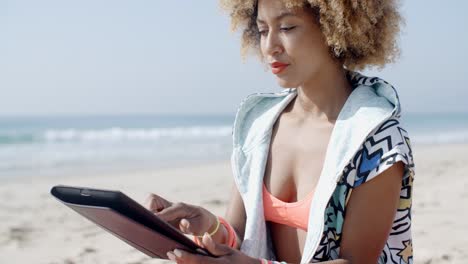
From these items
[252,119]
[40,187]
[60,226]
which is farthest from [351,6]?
[40,187]

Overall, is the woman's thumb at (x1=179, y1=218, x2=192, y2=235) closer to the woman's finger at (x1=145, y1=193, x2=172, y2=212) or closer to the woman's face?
the woman's finger at (x1=145, y1=193, x2=172, y2=212)

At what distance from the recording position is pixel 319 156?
2.36 m

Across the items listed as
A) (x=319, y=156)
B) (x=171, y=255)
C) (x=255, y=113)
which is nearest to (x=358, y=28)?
(x=319, y=156)

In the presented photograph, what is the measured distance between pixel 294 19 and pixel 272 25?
0.31 ft

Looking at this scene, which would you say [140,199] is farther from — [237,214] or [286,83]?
[286,83]

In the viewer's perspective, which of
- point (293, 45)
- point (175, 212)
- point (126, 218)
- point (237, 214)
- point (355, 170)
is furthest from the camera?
point (237, 214)

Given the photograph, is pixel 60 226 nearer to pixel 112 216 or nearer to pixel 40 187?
pixel 40 187

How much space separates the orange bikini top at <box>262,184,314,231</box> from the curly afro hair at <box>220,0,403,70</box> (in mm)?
554

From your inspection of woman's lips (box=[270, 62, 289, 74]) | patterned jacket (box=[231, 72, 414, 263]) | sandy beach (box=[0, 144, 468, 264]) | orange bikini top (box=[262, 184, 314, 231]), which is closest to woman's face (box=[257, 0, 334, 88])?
woman's lips (box=[270, 62, 289, 74])

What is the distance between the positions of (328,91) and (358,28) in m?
0.26

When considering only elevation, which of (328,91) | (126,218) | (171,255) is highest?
(328,91)

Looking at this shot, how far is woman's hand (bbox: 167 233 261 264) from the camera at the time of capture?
1.93 meters

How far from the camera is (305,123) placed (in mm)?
2496

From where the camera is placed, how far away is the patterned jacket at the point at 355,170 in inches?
83.1
